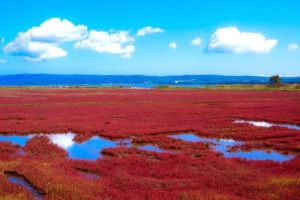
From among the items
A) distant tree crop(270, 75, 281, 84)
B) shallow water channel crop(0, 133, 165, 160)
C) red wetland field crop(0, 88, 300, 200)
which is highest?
distant tree crop(270, 75, 281, 84)

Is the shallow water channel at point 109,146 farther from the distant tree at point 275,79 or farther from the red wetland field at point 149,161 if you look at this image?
the distant tree at point 275,79

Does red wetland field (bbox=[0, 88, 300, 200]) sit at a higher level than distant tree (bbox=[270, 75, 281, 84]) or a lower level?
lower

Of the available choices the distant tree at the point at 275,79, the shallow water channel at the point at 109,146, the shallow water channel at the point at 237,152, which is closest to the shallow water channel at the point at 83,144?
the shallow water channel at the point at 109,146

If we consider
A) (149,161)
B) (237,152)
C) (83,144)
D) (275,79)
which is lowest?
(83,144)

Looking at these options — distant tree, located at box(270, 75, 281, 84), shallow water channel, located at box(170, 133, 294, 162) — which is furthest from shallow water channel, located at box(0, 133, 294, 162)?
distant tree, located at box(270, 75, 281, 84)

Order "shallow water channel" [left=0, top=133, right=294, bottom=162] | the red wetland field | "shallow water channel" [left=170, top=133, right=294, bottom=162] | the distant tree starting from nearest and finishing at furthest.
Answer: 1. the red wetland field
2. "shallow water channel" [left=170, top=133, right=294, bottom=162]
3. "shallow water channel" [left=0, top=133, right=294, bottom=162]
4. the distant tree

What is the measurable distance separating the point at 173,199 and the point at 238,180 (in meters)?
3.57

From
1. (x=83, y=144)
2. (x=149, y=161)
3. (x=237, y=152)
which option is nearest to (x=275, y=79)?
(x=237, y=152)

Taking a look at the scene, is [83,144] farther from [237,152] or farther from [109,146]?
[237,152]

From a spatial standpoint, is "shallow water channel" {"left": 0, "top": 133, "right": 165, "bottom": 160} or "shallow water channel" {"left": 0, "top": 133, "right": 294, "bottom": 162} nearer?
"shallow water channel" {"left": 0, "top": 133, "right": 294, "bottom": 162}

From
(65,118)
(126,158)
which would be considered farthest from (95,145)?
(65,118)

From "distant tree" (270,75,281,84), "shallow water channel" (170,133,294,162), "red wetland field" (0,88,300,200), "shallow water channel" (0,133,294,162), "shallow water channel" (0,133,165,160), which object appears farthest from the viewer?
"distant tree" (270,75,281,84)

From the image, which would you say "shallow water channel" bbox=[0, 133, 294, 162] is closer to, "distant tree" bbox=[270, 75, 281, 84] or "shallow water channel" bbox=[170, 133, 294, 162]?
"shallow water channel" bbox=[170, 133, 294, 162]

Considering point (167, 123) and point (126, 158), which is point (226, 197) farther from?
point (167, 123)
